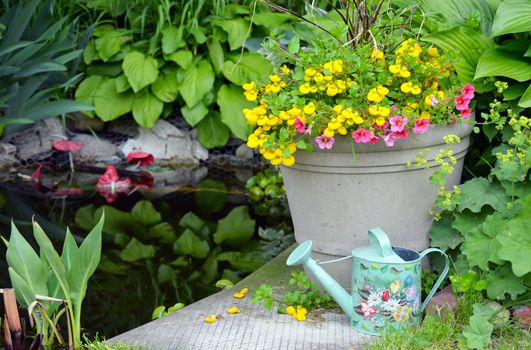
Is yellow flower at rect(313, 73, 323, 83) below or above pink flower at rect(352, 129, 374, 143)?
above

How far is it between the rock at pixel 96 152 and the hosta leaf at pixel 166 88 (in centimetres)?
52

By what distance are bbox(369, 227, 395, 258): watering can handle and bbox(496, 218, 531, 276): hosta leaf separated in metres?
0.29

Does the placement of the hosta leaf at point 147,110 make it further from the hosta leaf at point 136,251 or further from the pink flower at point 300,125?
the pink flower at point 300,125

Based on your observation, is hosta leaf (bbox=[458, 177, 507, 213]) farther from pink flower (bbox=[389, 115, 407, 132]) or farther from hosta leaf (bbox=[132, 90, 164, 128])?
hosta leaf (bbox=[132, 90, 164, 128])

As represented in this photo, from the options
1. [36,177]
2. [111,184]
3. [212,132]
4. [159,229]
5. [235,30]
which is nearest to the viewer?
[159,229]

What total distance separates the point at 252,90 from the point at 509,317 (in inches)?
39.9

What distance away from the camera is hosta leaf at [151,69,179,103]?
5070 millimetres

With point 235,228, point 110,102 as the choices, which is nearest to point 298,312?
point 235,228

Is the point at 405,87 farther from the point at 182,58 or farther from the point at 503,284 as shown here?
the point at 182,58

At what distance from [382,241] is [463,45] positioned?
2.36ft

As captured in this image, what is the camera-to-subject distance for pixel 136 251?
3469 millimetres

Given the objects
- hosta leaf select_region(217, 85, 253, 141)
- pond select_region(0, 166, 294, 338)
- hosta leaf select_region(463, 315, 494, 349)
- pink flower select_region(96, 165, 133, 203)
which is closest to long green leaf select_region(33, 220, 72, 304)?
pond select_region(0, 166, 294, 338)

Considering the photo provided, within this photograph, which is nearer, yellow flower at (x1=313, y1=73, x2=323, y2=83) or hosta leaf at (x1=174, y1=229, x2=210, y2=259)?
yellow flower at (x1=313, y1=73, x2=323, y2=83)

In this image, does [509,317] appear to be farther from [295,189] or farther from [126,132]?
[126,132]
